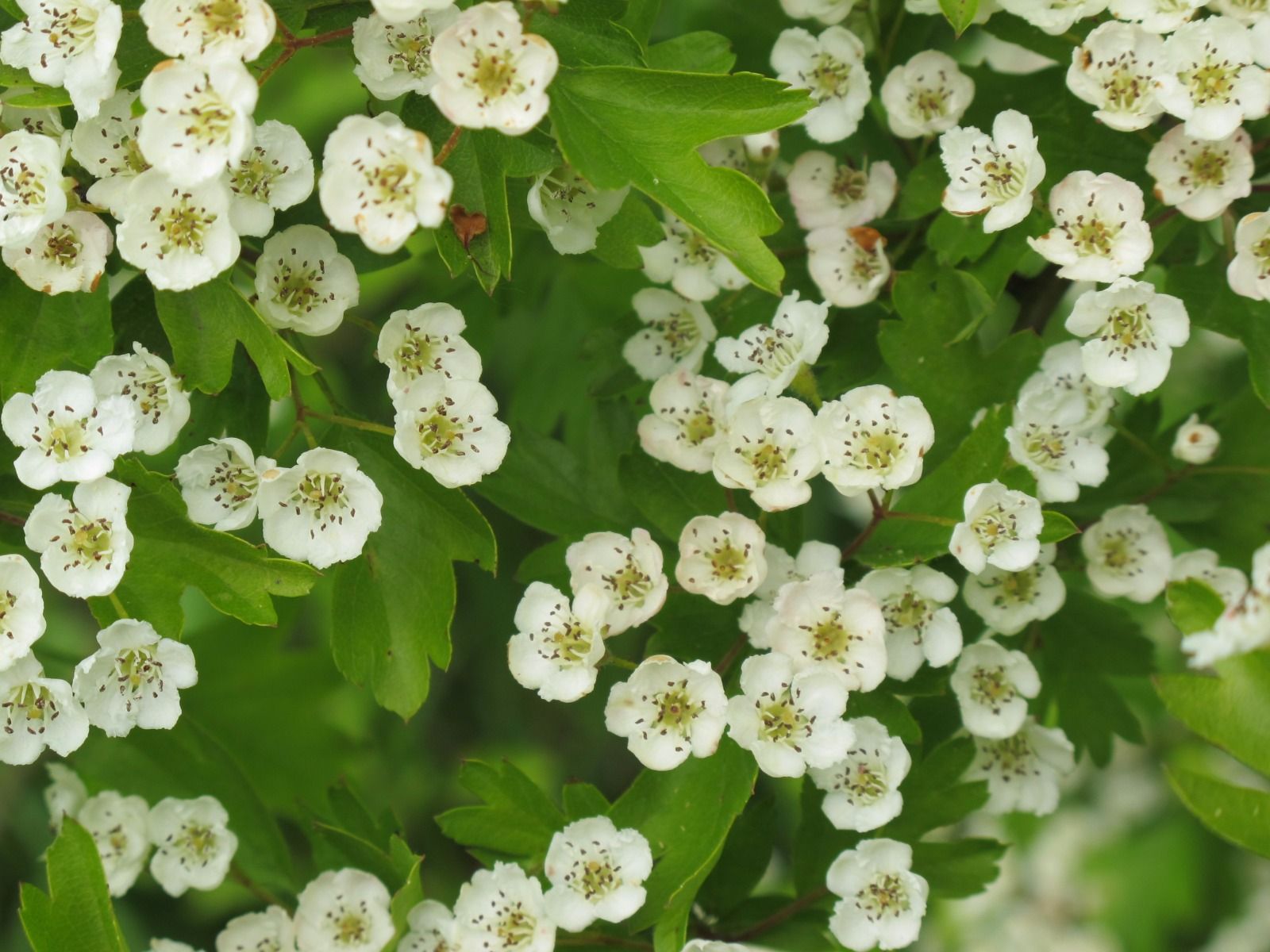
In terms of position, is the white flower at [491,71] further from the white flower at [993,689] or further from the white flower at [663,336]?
the white flower at [993,689]

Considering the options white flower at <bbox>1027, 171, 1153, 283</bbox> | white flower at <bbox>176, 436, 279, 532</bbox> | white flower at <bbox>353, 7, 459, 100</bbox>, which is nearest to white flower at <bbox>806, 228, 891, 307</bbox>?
white flower at <bbox>1027, 171, 1153, 283</bbox>

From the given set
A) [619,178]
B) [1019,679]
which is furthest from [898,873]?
[619,178]

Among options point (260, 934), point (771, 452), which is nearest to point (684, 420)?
point (771, 452)

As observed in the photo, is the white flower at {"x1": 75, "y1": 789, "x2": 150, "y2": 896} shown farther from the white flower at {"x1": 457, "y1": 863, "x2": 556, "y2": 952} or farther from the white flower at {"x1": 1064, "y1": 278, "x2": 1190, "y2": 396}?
the white flower at {"x1": 1064, "y1": 278, "x2": 1190, "y2": 396}

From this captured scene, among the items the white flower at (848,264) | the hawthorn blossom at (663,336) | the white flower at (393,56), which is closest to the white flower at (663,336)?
the hawthorn blossom at (663,336)

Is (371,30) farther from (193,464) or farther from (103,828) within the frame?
(103,828)
